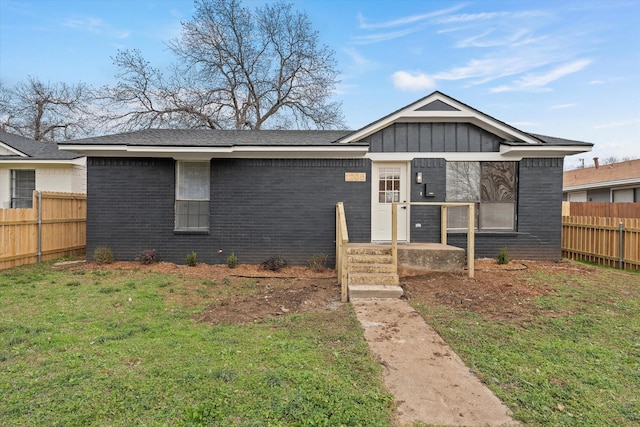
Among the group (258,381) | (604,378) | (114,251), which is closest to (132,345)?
(258,381)

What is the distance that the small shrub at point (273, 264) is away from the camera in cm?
764

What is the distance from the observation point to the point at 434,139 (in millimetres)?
8344

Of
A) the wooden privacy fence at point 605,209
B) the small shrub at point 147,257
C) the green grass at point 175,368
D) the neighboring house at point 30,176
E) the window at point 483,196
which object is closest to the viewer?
the green grass at point 175,368

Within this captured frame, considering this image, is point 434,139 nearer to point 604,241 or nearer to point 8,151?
point 604,241

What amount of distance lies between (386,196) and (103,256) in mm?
7282

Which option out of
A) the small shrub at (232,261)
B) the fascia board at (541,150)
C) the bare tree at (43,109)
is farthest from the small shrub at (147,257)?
the bare tree at (43,109)

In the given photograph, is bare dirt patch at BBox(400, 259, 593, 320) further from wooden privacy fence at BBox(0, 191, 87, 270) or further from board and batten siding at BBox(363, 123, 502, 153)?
wooden privacy fence at BBox(0, 191, 87, 270)

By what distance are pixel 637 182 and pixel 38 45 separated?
27422 mm

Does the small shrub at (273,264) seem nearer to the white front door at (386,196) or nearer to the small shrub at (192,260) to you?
the small shrub at (192,260)

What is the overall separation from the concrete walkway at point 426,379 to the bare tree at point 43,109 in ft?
85.6

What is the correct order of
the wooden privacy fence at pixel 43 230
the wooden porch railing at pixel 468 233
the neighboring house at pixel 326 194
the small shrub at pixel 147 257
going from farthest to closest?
the neighboring house at pixel 326 194 < the small shrub at pixel 147 257 < the wooden privacy fence at pixel 43 230 < the wooden porch railing at pixel 468 233

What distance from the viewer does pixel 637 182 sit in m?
15.3

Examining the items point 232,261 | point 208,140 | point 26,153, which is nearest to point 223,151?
point 208,140

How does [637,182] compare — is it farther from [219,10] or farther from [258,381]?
[219,10]
